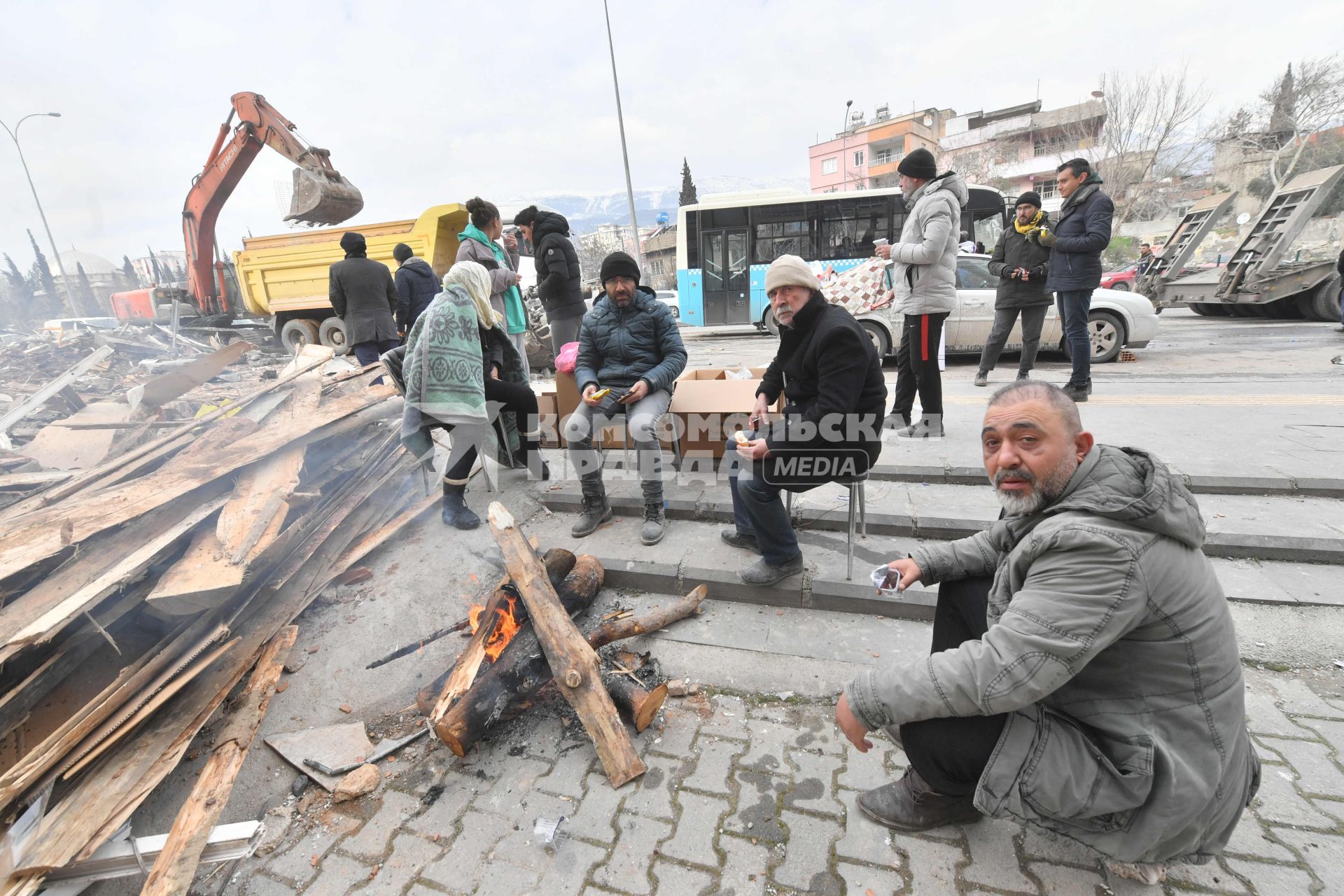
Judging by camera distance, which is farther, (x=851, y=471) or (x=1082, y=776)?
(x=851, y=471)

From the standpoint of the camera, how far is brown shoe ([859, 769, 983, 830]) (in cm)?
177

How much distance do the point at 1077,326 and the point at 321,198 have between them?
35.5 ft

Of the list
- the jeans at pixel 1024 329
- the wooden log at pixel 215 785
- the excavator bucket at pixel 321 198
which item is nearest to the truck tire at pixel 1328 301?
the jeans at pixel 1024 329

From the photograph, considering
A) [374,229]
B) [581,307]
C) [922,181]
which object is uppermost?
[374,229]

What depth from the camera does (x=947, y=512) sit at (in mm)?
3555

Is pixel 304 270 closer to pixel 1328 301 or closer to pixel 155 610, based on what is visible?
pixel 155 610

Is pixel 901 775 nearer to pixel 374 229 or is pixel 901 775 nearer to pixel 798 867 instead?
pixel 798 867

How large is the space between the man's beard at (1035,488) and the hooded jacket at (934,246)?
10.4 feet

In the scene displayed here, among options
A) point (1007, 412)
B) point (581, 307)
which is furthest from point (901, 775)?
point (581, 307)

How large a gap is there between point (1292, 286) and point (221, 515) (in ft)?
53.8

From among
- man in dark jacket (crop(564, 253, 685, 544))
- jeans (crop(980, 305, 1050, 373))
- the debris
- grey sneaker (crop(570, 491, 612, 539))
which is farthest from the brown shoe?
jeans (crop(980, 305, 1050, 373))

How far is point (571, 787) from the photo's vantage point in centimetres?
204

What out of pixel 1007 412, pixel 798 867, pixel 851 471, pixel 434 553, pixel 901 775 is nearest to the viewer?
pixel 1007 412

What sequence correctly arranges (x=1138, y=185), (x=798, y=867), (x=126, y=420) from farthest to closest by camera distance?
1. (x=1138, y=185)
2. (x=126, y=420)
3. (x=798, y=867)
